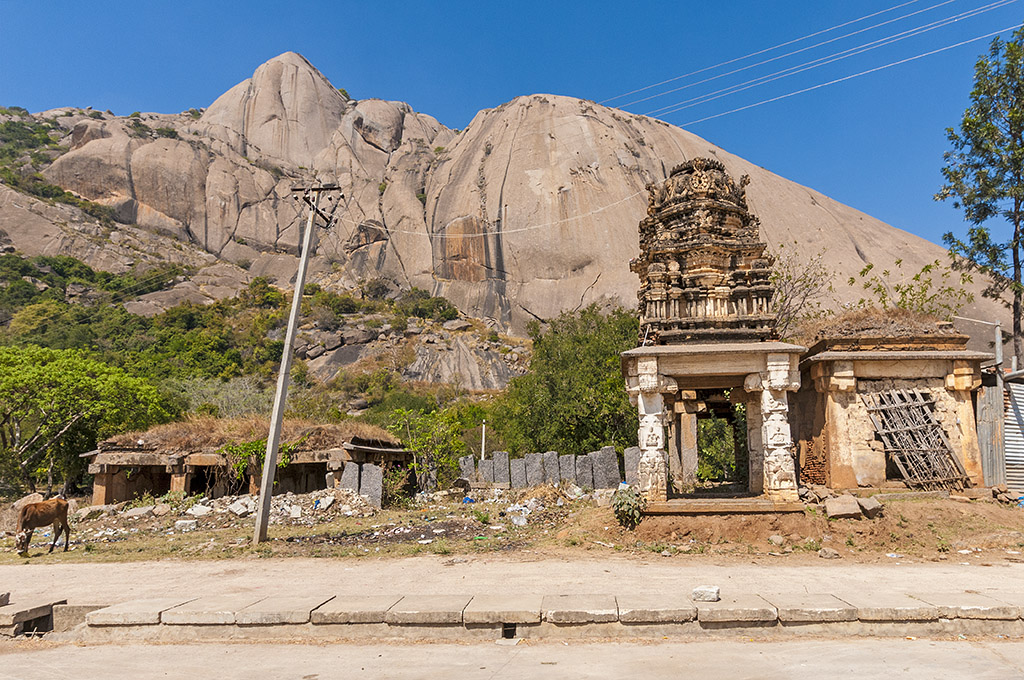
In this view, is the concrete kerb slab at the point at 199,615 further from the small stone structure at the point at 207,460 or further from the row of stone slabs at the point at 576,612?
the small stone structure at the point at 207,460

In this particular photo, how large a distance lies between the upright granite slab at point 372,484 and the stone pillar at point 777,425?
9.57 m

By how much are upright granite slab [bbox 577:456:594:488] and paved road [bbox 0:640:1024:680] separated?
521 inches

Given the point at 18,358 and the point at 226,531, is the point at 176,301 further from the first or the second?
the point at 226,531

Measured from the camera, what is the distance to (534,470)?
19078mm

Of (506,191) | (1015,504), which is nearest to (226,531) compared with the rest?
(1015,504)

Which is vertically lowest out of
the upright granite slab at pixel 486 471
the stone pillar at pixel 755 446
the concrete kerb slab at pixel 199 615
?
the upright granite slab at pixel 486 471

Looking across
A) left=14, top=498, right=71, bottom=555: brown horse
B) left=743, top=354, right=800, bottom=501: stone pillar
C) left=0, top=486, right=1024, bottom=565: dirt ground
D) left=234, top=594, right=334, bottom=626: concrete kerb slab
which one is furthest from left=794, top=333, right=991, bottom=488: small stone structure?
left=14, top=498, right=71, bottom=555: brown horse

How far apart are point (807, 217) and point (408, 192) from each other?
4476 cm

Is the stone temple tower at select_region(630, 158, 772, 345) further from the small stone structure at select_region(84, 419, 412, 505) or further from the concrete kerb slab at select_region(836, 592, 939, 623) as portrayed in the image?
the small stone structure at select_region(84, 419, 412, 505)

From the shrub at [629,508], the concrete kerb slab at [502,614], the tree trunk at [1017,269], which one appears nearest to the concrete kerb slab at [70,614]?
the concrete kerb slab at [502,614]

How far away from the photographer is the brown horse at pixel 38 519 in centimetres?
1134

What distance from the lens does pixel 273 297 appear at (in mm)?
68125

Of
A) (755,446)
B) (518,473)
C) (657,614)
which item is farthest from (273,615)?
(518,473)

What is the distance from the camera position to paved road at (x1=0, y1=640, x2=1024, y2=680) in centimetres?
438
